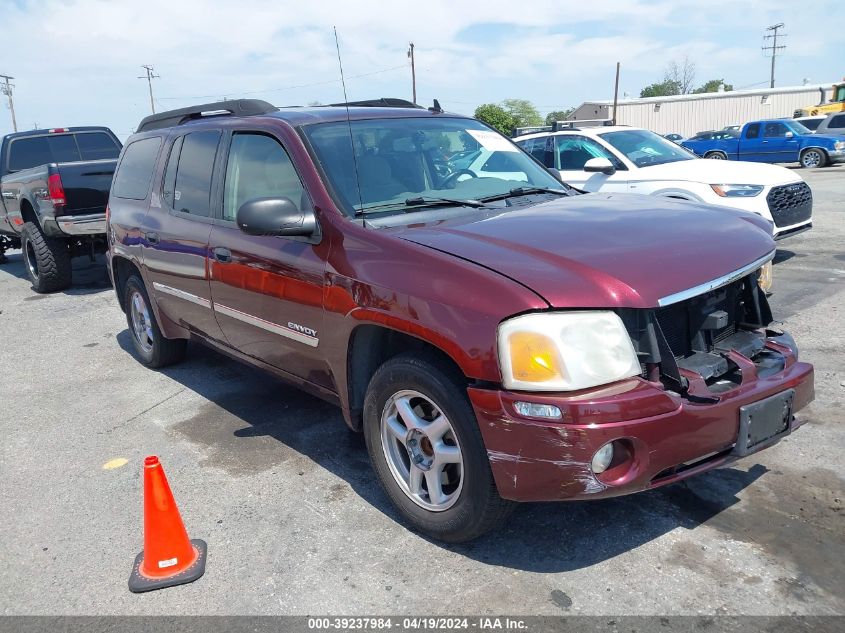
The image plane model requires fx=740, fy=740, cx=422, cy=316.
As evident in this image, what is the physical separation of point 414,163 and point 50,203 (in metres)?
6.73

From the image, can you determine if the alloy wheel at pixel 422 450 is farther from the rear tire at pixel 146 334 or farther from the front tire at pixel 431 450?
the rear tire at pixel 146 334

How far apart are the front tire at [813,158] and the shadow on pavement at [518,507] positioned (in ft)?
76.1

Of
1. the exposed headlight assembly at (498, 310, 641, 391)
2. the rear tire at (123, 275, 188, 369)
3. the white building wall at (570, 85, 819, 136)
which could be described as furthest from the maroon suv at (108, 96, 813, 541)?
the white building wall at (570, 85, 819, 136)

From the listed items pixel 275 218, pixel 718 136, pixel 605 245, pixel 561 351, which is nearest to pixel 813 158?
pixel 718 136

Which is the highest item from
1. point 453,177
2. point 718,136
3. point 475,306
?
point 453,177

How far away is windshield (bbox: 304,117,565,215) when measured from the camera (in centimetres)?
374

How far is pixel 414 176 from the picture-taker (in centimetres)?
396

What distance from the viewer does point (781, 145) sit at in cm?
2400

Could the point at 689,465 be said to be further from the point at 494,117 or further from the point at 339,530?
the point at 494,117

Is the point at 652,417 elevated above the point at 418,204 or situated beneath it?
situated beneath

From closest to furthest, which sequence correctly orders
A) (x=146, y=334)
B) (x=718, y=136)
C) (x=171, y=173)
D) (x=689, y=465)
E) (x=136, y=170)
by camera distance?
(x=689, y=465), (x=171, y=173), (x=136, y=170), (x=146, y=334), (x=718, y=136)

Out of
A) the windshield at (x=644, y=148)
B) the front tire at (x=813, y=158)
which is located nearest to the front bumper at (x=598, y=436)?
the windshield at (x=644, y=148)

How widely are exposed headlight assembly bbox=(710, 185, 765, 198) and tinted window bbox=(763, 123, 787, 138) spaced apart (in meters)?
18.2

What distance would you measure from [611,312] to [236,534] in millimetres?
2007
